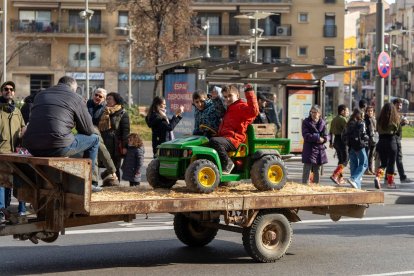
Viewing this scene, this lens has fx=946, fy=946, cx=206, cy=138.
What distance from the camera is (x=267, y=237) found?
35.7ft

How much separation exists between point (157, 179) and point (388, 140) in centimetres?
1027

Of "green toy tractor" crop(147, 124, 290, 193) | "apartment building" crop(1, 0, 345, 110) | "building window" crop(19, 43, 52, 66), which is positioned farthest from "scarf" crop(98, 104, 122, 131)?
"building window" crop(19, 43, 52, 66)

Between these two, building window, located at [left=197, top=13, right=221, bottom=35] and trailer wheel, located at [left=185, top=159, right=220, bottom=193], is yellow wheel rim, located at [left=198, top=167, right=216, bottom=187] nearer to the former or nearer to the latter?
trailer wheel, located at [left=185, top=159, right=220, bottom=193]

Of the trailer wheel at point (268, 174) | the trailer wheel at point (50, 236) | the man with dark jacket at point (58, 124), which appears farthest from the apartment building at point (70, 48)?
the trailer wheel at point (50, 236)

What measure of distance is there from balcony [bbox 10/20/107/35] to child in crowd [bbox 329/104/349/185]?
5617 centimetres

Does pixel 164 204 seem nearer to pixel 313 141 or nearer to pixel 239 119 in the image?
pixel 239 119

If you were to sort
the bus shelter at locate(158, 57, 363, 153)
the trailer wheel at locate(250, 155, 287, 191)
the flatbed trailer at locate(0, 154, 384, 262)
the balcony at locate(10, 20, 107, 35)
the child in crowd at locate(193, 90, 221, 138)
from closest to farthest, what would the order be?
the flatbed trailer at locate(0, 154, 384, 262) → the trailer wheel at locate(250, 155, 287, 191) → the child in crowd at locate(193, 90, 221, 138) → the bus shelter at locate(158, 57, 363, 153) → the balcony at locate(10, 20, 107, 35)

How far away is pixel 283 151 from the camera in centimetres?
1173

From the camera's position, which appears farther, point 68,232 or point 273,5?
point 273,5

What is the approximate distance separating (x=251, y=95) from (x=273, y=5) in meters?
70.0

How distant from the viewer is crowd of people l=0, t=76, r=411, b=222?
399 inches

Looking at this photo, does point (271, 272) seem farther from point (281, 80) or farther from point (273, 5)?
point (273, 5)

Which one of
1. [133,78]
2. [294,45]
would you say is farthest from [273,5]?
[133,78]

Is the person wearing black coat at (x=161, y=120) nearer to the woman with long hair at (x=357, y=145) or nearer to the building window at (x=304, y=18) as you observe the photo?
the woman with long hair at (x=357, y=145)
